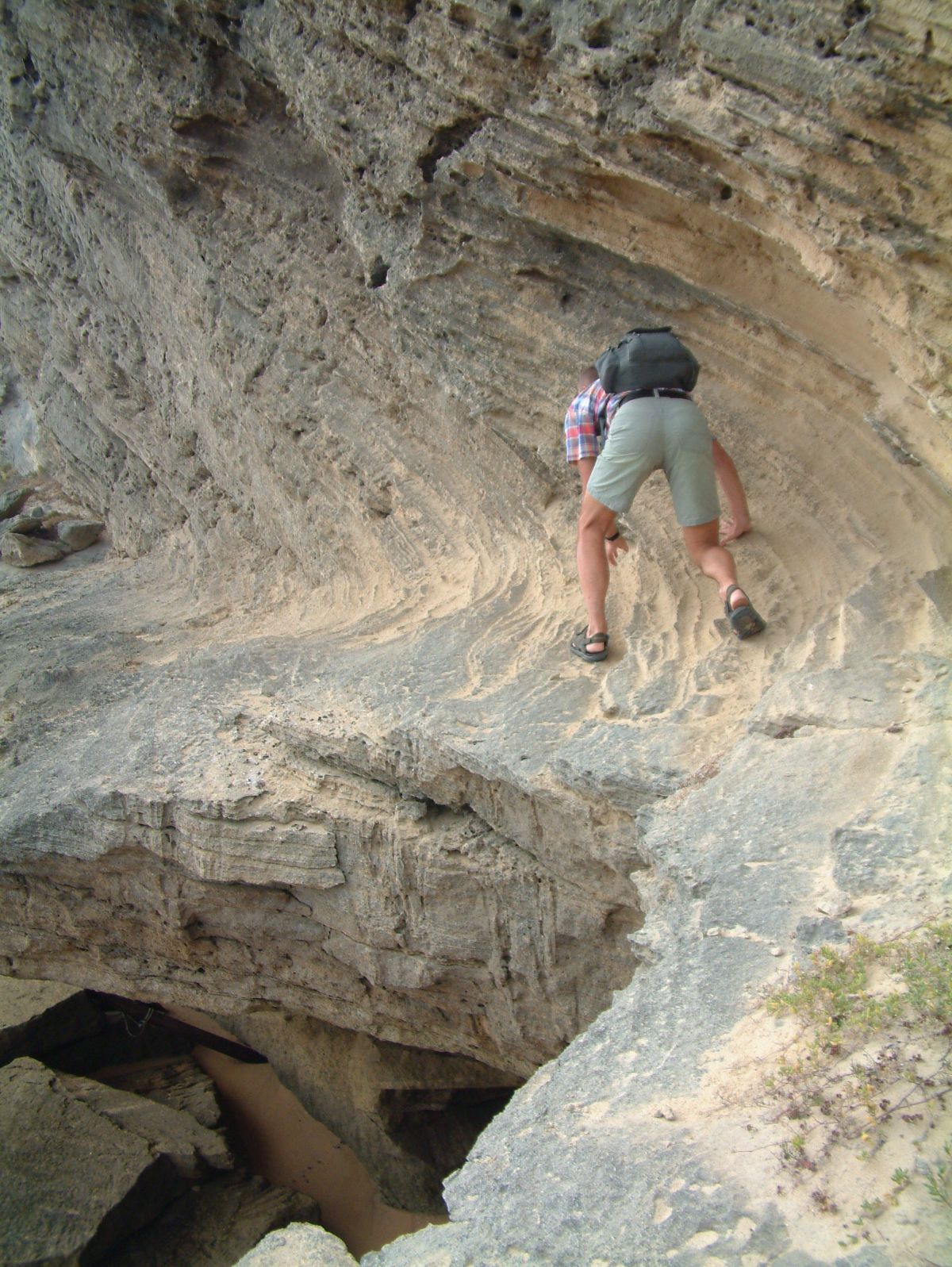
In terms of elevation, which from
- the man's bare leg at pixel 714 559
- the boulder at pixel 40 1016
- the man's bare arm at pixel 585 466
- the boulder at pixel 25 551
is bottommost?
the boulder at pixel 40 1016

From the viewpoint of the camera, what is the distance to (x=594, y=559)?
125 inches

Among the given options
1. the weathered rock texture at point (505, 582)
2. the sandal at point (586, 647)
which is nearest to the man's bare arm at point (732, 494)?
the weathered rock texture at point (505, 582)

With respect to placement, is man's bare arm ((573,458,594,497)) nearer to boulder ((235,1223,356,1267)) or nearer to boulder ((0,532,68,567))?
boulder ((235,1223,356,1267))

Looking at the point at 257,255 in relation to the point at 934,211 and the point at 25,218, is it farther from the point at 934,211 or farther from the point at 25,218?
the point at 934,211

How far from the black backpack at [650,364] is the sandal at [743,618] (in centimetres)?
65

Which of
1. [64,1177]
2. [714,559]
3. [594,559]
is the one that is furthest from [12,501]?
[714,559]

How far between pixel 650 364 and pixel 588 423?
346 mm

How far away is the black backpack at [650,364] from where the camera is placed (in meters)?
2.91

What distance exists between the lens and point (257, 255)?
196 inches

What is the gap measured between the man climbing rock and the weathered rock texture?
0.88ft

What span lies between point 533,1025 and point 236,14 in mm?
4227

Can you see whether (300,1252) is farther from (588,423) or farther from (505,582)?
(505,582)

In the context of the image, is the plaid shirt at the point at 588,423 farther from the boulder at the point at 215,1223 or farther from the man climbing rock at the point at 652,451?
the boulder at the point at 215,1223

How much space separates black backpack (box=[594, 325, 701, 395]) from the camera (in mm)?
2912
